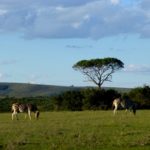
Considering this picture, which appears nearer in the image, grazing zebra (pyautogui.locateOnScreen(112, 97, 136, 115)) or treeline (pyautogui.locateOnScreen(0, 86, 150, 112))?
grazing zebra (pyautogui.locateOnScreen(112, 97, 136, 115))

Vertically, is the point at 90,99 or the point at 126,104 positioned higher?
the point at 90,99

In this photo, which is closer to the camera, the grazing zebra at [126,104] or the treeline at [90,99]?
the grazing zebra at [126,104]

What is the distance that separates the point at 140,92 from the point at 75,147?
59383 millimetres

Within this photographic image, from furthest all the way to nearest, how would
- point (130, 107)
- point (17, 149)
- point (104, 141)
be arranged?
point (130, 107)
point (104, 141)
point (17, 149)

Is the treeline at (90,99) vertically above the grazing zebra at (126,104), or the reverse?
the treeline at (90,99)

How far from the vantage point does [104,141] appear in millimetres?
23281

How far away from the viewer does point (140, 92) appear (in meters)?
80.5

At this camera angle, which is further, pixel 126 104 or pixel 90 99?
pixel 90 99

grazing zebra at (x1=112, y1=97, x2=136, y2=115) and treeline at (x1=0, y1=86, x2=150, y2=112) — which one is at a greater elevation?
treeline at (x1=0, y1=86, x2=150, y2=112)

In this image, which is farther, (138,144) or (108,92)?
(108,92)

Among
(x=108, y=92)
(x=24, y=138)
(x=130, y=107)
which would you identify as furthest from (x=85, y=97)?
(x=24, y=138)

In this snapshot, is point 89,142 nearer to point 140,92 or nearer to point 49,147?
point 49,147

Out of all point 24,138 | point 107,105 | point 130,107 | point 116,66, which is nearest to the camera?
point 24,138

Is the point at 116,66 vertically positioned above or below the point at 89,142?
above
